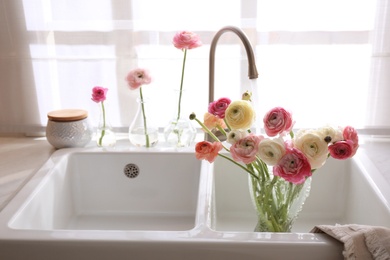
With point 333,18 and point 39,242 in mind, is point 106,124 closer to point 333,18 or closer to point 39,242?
point 39,242

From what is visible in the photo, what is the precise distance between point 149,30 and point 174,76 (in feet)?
0.56

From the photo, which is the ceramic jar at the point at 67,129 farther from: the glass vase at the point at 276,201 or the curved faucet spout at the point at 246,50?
the glass vase at the point at 276,201

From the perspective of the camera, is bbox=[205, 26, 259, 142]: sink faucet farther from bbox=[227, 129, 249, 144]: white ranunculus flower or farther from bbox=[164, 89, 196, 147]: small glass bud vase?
bbox=[227, 129, 249, 144]: white ranunculus flower

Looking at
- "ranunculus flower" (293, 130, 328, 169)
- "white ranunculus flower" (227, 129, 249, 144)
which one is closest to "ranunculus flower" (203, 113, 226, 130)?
"white ranunculus flower" (227, 129, 249, 144)

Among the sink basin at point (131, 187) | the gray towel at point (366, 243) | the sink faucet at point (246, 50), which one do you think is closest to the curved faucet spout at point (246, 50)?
the sink faucet at point (246, 50)

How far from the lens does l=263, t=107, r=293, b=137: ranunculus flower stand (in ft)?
3.35

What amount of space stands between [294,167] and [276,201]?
196mm

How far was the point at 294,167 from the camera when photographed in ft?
3.28

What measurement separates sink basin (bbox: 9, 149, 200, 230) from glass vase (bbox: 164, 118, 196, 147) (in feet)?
0.27

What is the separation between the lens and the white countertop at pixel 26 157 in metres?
1.34

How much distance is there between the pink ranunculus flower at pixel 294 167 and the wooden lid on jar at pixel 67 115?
0.77m

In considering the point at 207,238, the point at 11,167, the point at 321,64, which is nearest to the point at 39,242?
the point at 207,238

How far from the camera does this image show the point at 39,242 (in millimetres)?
1037

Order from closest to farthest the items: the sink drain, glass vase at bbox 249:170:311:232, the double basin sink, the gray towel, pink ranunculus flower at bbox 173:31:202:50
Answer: the gray towel → glass vase at bbox 249:170:311:232 → the double basin sink → pink ranunculus flower at bbox 173:31:202:50 → the sink drain
